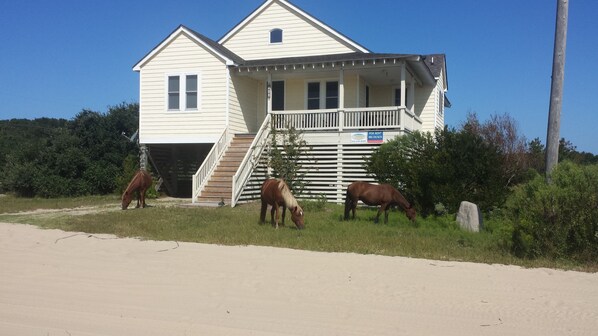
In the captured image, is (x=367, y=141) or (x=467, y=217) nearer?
(x=467, y=217)

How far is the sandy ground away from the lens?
5.62m

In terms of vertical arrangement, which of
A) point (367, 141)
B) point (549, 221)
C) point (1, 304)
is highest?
point (367, 141)

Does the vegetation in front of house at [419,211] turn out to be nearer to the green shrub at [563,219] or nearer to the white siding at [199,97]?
A: the green shrub at [563,219]

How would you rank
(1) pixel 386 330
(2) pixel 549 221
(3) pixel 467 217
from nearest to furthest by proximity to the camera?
(1) pixel 386 330
(2) pixel 549 221
(3) pixel 467 217

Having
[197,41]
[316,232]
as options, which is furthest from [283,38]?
[316,232]

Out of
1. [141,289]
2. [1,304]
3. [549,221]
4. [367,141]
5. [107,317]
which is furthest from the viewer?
[367,141]

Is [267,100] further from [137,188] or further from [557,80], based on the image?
[557,80]

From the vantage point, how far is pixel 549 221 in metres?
9.50

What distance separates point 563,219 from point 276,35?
18.7m

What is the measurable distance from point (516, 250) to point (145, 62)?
60.9 feet

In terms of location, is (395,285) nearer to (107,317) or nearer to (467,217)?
(107,317)

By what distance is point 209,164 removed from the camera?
20984 millimetres

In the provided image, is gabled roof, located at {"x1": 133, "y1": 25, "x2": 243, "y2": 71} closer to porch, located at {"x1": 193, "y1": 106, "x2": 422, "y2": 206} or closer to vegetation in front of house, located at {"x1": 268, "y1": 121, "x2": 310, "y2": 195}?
porch, located at {"x1": 193, "y1": 106, "x2": 422, "y2": 206}

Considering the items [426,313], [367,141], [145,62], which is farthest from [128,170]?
[426,313]
